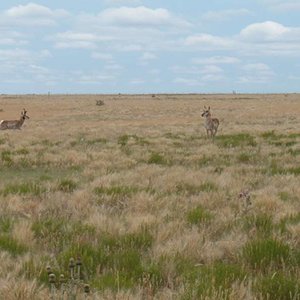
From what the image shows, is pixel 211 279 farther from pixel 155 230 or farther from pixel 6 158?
pixel 6 158

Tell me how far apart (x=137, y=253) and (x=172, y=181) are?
18.6ft

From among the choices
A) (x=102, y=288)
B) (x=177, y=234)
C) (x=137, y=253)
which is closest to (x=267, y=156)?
(x=177, y=234)

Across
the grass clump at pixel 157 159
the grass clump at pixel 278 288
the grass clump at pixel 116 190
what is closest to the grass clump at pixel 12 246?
the grass clump at pixel 278 288

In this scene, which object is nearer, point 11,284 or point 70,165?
point 11,284

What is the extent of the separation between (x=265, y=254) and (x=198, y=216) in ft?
6.84

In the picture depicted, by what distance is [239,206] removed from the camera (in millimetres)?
9172

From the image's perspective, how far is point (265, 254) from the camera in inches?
244

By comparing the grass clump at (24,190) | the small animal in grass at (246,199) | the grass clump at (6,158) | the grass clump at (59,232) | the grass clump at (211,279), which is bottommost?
the grass clump at (6,158)

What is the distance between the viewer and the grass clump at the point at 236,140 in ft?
68.6

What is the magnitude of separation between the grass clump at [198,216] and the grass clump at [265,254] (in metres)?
1.64

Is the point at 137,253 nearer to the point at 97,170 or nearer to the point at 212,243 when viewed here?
the point at 212,243

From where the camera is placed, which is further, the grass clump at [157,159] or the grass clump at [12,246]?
the grass clump at [157,159]

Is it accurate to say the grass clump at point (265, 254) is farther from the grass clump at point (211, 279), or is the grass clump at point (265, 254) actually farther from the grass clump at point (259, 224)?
the grass clump at point (259, 224)

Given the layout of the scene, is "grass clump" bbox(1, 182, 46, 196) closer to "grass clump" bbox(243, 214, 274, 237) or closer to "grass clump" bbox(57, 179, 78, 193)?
"grass clump" bbox(57, 179, 78, 193)
